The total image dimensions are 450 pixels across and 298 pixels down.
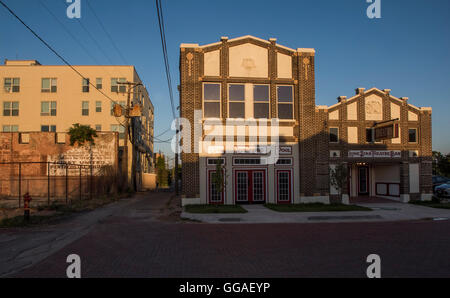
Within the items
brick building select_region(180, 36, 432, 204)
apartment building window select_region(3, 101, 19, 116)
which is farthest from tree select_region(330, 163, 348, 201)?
apartment building window select_region(3, 101, 19, 116)

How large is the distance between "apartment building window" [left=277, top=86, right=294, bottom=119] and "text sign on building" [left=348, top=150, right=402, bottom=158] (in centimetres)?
499

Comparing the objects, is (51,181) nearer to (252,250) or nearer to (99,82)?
(99,82)

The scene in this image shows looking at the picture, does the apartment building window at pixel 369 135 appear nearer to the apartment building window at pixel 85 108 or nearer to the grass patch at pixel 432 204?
the grass patch at pixel 432 204

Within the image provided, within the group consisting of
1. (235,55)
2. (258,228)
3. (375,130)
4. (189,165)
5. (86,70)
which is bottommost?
(258,228)

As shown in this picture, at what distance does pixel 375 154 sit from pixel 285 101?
7.23m

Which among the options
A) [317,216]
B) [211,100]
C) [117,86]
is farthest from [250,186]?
[117,86]

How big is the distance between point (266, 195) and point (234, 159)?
3088mm

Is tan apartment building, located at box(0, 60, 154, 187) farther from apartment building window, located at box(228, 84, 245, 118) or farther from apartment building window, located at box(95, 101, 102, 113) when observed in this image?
apartment building window, located at box(228, 84, 245, 118)

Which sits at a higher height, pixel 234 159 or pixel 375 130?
pixel 375 130

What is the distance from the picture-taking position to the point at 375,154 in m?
22.7
